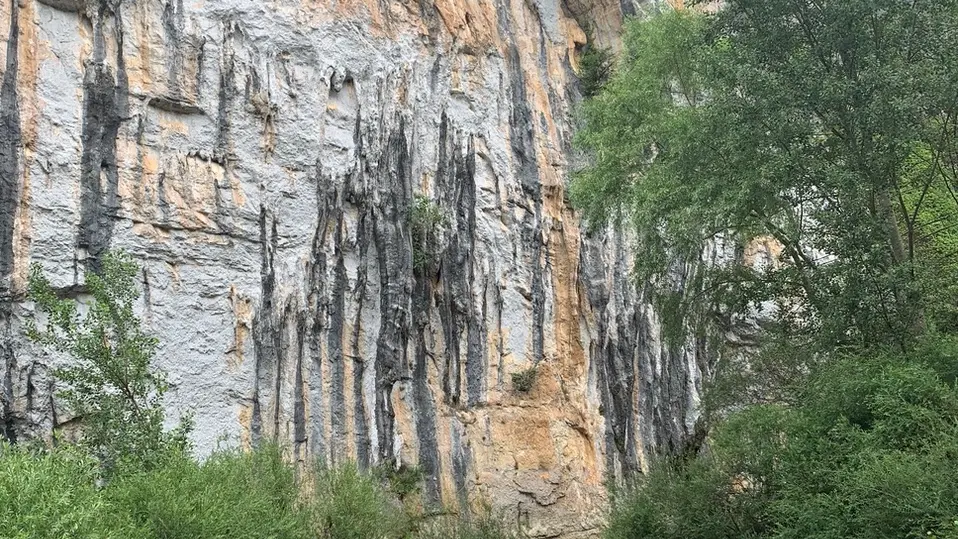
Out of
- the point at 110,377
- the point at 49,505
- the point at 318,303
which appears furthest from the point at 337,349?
the point at 49,505

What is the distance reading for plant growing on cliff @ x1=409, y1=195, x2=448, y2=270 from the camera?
2158cm

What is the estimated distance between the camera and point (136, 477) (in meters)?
11.8

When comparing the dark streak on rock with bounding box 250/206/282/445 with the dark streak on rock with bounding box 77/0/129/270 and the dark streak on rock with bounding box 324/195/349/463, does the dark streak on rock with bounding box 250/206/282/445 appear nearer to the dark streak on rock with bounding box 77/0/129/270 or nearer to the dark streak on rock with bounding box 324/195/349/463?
the dark streak on rock with bounding box 324/195/349/463

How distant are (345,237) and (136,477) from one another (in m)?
9.22

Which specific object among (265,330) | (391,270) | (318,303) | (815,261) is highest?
(391,270)

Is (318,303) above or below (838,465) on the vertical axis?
above

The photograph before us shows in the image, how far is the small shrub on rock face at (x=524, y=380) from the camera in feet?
71.9

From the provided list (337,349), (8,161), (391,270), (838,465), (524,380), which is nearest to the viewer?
(838,465)

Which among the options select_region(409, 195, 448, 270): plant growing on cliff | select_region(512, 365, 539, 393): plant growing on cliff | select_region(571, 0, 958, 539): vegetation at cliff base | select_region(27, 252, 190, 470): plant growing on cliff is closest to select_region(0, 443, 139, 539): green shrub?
select_region(27, 252, 190, 470): plant growing on cliff

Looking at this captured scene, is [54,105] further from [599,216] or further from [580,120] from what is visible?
[580,120]

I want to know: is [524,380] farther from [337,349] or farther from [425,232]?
[337,349]

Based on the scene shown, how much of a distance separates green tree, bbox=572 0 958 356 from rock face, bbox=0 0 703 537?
248 inches

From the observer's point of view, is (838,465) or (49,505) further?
(838,465)

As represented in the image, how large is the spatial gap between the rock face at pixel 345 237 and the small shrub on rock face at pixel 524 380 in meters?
0.13
